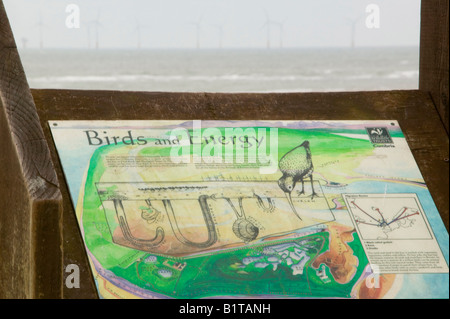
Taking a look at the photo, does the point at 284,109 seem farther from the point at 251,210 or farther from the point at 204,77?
the point at 204,77

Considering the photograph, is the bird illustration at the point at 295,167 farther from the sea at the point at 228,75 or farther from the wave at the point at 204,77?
the wave at the point at 204,77

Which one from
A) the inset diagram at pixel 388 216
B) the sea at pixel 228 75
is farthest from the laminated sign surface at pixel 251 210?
the sea at pixel 228 75

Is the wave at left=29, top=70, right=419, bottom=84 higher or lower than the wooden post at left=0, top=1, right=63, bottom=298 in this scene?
lower

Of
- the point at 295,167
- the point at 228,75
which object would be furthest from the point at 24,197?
the point at 228,75

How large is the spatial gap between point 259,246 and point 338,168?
1.72ft

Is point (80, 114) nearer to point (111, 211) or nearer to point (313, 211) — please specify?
point (111, 211)

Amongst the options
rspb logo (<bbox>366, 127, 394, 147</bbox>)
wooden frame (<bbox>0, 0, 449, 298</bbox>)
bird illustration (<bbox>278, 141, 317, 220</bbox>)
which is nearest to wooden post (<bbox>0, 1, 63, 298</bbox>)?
wooden frame (<bbox>0, 0, 449, 298</bbox>)

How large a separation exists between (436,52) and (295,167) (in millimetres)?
886

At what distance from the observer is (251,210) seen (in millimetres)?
2455

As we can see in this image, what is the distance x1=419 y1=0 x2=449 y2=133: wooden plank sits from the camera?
119 inches

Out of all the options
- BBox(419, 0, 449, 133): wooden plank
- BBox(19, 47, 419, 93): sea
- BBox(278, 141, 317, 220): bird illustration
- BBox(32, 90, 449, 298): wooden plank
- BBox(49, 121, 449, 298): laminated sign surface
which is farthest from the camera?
BBox(19, 47, 419, 93): sea

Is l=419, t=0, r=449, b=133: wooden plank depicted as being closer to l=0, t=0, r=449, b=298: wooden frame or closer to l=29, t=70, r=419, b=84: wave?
l=0, t=0, r=449, b=298: wooden frame

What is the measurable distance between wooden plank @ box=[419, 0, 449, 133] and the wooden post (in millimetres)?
1626
